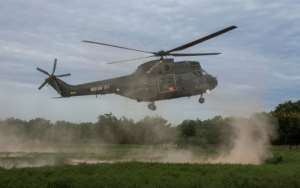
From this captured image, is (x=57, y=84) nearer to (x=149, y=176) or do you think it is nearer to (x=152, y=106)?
(x=152, y=106)

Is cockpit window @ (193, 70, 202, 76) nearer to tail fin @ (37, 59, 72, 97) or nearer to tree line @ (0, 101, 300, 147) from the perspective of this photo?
tail fin @ (37, 59, 72, 97)

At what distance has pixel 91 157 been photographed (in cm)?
8900

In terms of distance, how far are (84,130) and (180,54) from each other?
79.7 m

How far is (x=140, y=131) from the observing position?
117750mm

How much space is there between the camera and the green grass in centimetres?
5412

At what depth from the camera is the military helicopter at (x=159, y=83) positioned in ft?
151

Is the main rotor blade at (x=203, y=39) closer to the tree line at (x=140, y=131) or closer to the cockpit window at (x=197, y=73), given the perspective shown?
the cockpit window at (x=197, y=73)

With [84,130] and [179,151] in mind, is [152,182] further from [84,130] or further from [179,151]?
[84,130]

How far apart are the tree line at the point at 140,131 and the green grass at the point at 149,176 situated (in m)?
33.6

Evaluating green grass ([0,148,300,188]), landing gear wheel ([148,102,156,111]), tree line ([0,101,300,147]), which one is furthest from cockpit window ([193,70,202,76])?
tree line ([0,101,300,147])

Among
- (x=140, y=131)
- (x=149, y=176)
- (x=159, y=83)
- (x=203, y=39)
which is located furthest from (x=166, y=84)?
(x=140, y=131)

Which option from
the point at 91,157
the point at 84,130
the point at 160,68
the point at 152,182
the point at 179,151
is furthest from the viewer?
the point at 84,130

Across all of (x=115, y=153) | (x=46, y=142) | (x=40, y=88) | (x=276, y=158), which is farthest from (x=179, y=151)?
(x=40, y=88)

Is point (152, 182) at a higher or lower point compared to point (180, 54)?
lower
